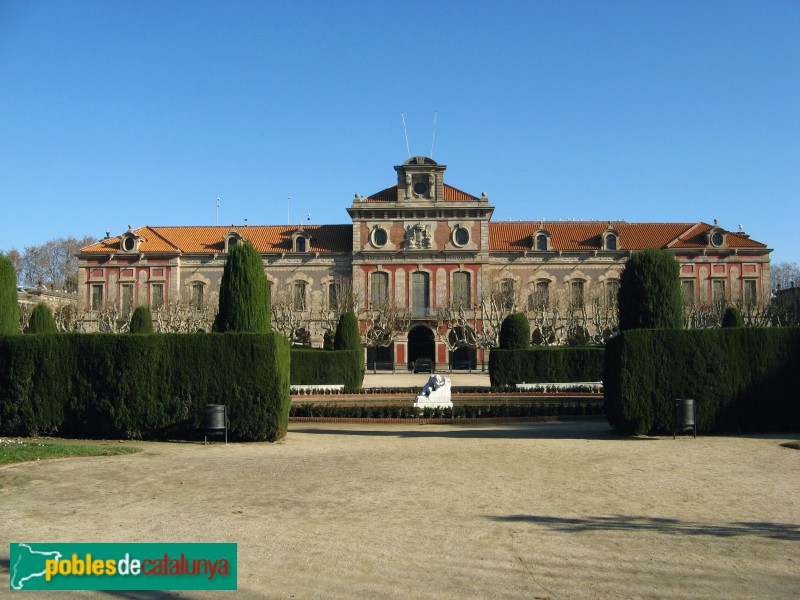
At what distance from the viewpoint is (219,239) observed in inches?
2351

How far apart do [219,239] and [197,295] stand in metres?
5.18

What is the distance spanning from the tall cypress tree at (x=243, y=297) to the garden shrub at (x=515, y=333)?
58.2 ft

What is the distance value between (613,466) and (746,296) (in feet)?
167

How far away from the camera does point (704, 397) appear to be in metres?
14.1

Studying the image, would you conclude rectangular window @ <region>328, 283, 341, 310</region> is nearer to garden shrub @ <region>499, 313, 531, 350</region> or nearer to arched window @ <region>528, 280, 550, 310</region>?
arched window @ <region>528, 280, 550, 310</region>

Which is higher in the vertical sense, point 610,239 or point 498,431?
point 610,239

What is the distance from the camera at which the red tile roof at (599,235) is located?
57531 mm

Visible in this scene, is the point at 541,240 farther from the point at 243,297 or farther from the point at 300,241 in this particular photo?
the point at 243,297

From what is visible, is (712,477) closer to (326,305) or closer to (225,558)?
(225,558)

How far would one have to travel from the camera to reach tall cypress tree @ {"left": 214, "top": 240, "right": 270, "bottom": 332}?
50.5ft

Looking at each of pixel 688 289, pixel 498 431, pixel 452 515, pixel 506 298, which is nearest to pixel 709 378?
pixel 498 431

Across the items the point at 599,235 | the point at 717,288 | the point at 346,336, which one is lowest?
the point at 346,336

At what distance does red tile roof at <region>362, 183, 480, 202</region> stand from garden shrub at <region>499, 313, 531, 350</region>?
25526 millimetres

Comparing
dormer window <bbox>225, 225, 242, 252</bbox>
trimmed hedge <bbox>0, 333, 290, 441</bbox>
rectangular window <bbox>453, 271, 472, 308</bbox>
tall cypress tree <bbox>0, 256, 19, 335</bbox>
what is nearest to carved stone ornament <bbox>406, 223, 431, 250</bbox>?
rectangular window <bbox>453, 271, 472, 308</bbox>
